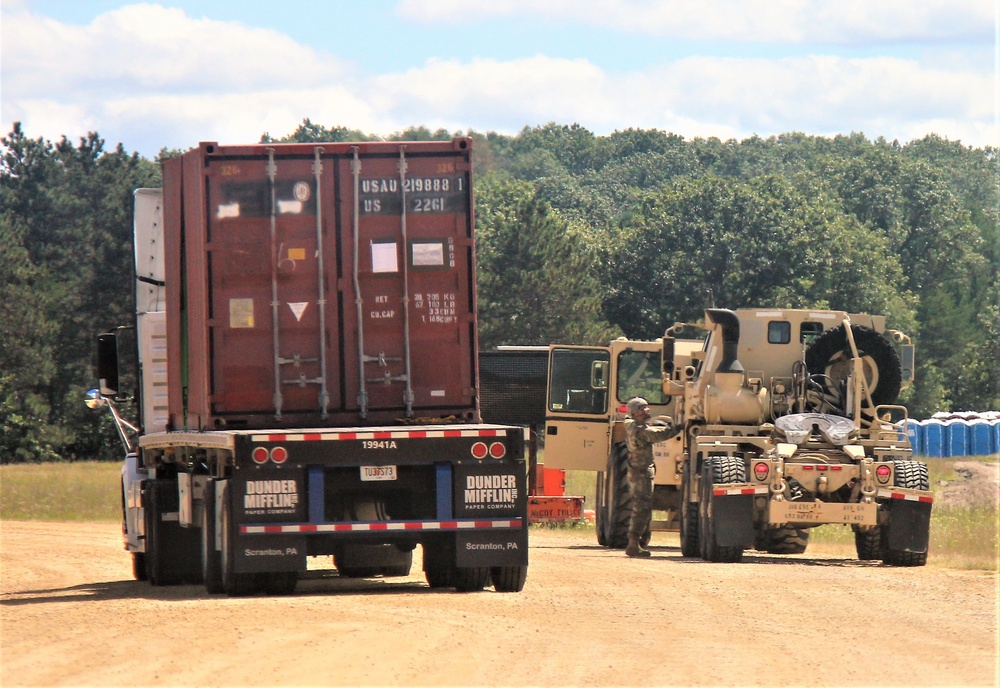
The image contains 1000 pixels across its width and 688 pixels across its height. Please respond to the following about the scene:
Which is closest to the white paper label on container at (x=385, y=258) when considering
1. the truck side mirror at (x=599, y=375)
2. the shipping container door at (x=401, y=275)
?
the shipping container door at (x=401, y=275)

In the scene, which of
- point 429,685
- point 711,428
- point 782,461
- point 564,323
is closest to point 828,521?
point 782,461

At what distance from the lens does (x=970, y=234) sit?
103000 millimetres

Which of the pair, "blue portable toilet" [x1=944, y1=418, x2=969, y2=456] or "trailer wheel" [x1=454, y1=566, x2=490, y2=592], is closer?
"trailer wheel" [x1=454, y1=566, x2=490, y2=592]

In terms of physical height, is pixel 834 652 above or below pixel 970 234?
below

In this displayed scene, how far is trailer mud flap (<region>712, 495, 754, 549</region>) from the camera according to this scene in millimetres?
21516

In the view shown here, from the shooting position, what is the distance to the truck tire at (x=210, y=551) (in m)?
16.7

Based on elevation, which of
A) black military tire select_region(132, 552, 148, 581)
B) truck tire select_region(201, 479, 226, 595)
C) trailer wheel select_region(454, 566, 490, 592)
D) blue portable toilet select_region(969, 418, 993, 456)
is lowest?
blue portable toilet select_region(969, 418, 993, 456)

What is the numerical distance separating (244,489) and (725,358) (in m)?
8.98

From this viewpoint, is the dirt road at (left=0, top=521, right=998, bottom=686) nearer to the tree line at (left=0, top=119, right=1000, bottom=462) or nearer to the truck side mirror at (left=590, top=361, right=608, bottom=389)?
the truck side mirror at (left=590, top=361, right=608, bottom=389)

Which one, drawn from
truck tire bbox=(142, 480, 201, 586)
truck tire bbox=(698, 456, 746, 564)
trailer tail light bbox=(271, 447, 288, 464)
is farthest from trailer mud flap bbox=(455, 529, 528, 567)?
truck tire bbox=(698, 456, 746, 564)

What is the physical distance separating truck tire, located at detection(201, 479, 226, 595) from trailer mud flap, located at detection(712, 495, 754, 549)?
6.99m

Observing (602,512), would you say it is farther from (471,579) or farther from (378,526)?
(378,526)

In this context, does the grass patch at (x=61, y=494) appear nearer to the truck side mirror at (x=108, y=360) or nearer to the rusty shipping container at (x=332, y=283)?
the truck side mirror at (x=108, y=360)

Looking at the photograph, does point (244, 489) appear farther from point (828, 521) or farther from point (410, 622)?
point (828, 521)
